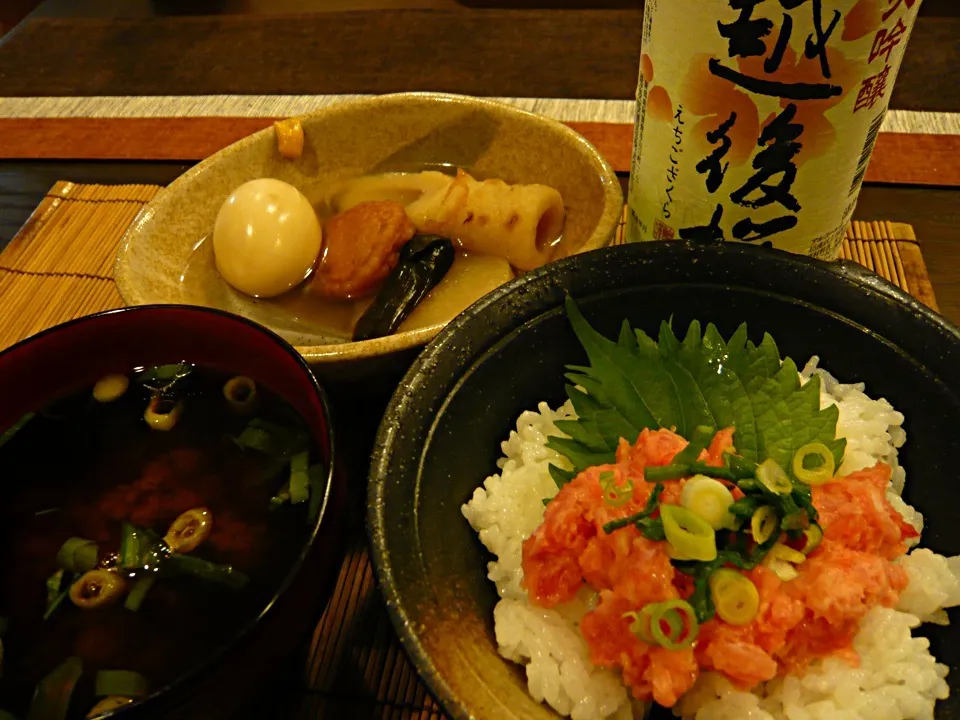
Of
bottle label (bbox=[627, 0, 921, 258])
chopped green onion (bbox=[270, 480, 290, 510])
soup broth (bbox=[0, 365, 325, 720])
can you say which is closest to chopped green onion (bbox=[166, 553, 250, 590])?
soup broth (bbox=[0, 365, 325, 720])

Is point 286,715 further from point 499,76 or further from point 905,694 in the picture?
point 499,76

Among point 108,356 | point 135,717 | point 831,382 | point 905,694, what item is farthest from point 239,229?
point 905,694

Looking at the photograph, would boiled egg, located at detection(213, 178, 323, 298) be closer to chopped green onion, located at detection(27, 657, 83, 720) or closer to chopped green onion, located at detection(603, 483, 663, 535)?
chopped green onion, located at detection(27, 657, 83, 720)

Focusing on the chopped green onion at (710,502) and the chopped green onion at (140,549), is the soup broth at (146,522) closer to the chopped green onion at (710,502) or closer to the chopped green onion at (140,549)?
the chopped green onion at (140,549)

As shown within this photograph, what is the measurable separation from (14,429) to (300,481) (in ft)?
1.79

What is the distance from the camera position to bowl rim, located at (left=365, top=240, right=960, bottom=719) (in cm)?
93

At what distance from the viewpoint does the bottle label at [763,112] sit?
1173 mm

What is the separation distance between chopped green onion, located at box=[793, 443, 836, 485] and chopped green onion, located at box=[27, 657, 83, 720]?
1103 mm

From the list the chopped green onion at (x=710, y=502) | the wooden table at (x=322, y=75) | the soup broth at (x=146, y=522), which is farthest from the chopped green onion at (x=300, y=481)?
the wooden table at (x=322, y=75)

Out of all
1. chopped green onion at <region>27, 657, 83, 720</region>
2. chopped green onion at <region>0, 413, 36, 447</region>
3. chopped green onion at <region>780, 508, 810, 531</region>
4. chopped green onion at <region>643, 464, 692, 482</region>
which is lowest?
chopped green onion at <region>27, 657, 83, 720</region>

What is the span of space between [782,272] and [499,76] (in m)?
1.76

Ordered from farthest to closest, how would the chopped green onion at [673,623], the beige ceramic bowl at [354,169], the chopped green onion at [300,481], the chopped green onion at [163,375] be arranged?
the beige ceramic bowl at [354,169] < the chopped green onion at [163,375] < the chopped green onion at [300,481] < the chopped green onion at [673,623]

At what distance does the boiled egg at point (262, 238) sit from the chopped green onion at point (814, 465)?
4.30 ft

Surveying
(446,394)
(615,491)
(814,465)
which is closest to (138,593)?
(446,394)
